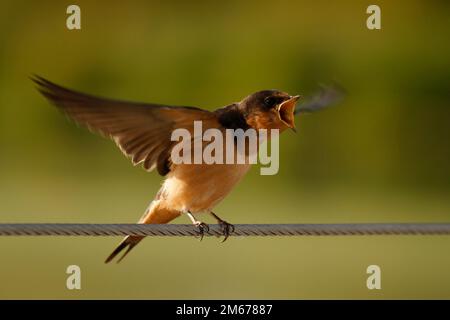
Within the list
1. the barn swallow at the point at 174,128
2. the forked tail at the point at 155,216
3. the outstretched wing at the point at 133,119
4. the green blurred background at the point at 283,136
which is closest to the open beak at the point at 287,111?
the barn swallow at the point at 174,128

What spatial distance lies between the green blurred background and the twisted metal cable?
5.65 m

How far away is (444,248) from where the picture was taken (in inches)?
392

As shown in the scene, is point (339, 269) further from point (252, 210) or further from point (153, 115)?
point (153, 115)

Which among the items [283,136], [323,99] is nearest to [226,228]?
[323,99]

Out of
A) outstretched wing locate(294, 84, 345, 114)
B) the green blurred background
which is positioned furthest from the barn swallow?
the green blurred background

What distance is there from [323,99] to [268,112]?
1.03 metres

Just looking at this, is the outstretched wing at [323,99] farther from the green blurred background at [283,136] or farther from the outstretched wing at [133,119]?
the green blurred background at [283,136]

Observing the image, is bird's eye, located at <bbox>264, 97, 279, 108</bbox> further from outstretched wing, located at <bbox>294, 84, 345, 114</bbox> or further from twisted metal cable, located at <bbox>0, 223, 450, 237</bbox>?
twisted metal cable, located at <bbox>0, 223, 450, 237</bbox>

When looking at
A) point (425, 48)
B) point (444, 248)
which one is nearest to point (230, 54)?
point (425, 48)

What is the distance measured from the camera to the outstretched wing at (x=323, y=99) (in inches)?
197

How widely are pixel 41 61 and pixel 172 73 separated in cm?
179

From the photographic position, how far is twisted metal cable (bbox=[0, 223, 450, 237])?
3.21 meters

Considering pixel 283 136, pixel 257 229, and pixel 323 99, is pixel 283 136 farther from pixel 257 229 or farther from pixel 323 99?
pixel 257 229

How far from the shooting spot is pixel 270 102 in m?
4.20
